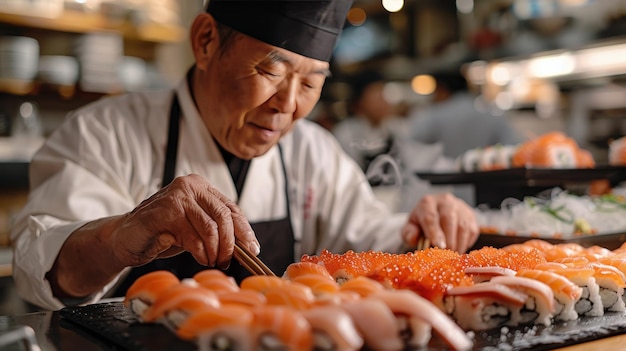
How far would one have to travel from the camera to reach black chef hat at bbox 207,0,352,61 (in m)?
1.83

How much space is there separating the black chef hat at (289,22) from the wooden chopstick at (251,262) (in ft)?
2.19

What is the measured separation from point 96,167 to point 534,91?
466cm

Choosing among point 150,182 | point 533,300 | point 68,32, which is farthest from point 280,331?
point 68,32

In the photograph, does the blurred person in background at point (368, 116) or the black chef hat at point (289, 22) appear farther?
the blurred person in background at point (368, 116)

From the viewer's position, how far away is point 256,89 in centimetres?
184

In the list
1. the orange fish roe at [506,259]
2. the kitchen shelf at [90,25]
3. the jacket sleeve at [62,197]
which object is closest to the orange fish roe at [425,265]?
the orange fish roe at [506,259]

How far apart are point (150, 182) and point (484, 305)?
1.25 metres

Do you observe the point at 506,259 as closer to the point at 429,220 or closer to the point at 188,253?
the point at 429,220

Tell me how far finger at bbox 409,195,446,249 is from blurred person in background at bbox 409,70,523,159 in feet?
8.11

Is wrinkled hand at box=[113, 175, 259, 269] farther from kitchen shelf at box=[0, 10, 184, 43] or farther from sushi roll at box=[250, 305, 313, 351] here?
kitchen shelf at box=[0, 10, 184, 43]

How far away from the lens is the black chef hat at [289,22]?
1833mm

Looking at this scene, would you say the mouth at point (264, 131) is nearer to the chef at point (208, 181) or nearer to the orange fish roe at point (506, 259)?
the chef at point (208, 181)

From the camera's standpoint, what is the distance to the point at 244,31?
6.15ft

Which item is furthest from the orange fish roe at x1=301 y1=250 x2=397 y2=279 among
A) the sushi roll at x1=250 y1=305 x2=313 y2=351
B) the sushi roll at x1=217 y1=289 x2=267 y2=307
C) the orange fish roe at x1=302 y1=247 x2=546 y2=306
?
the sushi roll at x1=250 y1=305 x2=313 y2=351
